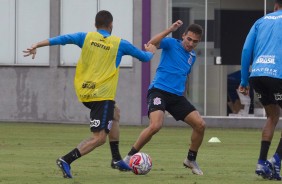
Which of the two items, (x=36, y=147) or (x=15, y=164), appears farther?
(x=36, y=147)

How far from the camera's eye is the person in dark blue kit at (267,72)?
12.8 metres

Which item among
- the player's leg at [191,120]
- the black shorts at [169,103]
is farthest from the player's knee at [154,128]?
the player's leg at [191,120]

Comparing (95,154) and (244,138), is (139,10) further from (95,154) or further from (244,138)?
(95,154)

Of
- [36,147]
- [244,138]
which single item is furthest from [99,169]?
[244,138]

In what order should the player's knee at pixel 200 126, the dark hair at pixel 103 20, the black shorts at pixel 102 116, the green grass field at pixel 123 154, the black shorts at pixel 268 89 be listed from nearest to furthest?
the black shorts at pixel 268 89, the green grass field at pixel 123 154, the black shorts at pixel 102 116, the dark hair at pixel 103 20, the player's knee at pixel 200 126

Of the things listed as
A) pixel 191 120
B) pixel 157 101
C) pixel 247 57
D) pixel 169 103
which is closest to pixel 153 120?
pixel 157 101

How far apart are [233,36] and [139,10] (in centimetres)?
302

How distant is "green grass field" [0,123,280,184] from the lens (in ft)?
42.8

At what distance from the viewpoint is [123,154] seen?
18688 millimetres

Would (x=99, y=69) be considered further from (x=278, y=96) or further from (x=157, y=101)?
(x=278, y=96)

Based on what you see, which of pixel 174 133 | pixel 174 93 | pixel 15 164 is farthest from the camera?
pixel 174 133

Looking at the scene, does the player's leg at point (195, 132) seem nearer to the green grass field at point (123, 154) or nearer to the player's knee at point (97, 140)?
the green grass field at point (123, 154)

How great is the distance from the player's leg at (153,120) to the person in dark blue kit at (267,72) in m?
1.63

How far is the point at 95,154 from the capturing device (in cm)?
1834
